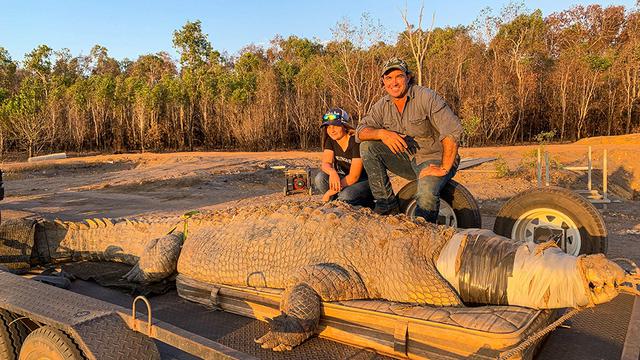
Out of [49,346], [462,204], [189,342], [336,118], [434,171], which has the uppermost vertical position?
[336,118]

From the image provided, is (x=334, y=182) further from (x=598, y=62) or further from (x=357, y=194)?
(x=598, y=62)

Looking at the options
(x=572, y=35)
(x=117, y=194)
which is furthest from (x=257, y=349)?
(x=572, y=35)

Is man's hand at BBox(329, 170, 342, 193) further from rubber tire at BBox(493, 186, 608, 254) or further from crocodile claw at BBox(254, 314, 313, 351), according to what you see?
crocodile claw at BBox(254, 314, 313, 351)

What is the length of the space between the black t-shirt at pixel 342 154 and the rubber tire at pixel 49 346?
336 cm

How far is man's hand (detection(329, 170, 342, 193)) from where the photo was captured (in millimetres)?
4773

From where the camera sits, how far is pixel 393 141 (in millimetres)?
4051

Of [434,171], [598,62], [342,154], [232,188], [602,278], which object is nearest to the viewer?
[602,278]

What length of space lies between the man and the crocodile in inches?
39.8

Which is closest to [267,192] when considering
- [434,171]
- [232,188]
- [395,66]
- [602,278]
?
[232,188]

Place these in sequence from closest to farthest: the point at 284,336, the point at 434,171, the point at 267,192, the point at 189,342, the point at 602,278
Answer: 1. the point at 189,342
2. the point at 602,278
3. the point at 284,336
4. the point at 434,171
5. the point at 267,192

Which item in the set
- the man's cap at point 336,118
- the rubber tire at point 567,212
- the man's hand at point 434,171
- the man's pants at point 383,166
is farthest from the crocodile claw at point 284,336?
the man's cap at point 336,118

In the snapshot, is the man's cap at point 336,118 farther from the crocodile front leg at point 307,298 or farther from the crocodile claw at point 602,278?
the crocodile claw at point 602,278

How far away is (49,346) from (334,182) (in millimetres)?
3085

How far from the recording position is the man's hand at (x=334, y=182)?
4.77m
